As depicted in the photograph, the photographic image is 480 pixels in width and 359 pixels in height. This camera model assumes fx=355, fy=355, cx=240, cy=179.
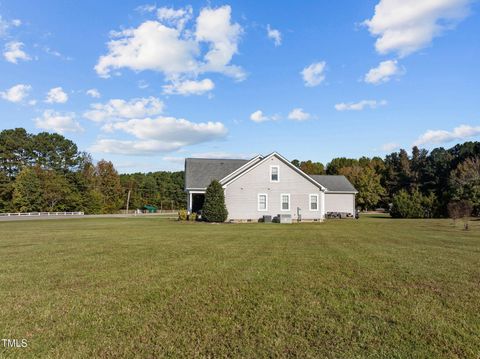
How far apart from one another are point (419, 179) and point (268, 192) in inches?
1677

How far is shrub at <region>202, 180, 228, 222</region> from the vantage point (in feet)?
98.3

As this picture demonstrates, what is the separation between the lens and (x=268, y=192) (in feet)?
107

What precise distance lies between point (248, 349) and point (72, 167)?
245 ft

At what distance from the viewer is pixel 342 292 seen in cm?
682

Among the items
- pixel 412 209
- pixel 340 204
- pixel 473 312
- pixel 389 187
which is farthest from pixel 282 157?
pixel 389 187

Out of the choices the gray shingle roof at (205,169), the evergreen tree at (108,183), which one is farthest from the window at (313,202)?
the evergreen tree at (108,183)

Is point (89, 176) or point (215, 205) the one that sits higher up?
point (89, 176)

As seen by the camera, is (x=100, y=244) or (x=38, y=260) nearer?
→ (x=38, y=260)

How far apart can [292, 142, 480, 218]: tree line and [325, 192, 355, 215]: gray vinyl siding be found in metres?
5.43

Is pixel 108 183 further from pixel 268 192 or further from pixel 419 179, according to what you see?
pixel 419 179

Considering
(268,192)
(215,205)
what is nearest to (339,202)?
(268,192)

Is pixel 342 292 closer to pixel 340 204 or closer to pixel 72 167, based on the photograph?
pixel 340 204

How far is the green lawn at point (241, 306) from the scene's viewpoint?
174 inches

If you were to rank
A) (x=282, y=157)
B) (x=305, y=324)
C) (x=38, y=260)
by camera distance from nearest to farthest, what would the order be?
(x=305, y=324)
(x=38, y=260)
(x=282, y=157)
